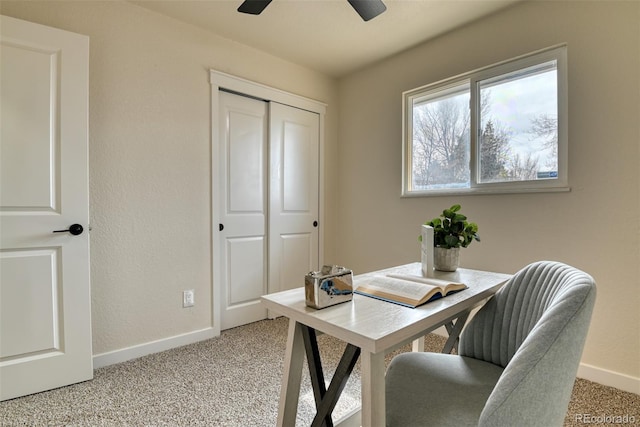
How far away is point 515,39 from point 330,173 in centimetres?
188

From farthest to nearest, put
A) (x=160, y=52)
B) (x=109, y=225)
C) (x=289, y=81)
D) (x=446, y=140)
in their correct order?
(x=289, y=81) < (x=446, y=140) < (x=160, y=52) < (x=109, y=225)

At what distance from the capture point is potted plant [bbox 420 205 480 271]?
145 cm

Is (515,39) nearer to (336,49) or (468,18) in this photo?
(468,18)

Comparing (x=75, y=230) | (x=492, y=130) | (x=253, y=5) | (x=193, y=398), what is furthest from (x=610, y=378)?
(x=75, y=230)

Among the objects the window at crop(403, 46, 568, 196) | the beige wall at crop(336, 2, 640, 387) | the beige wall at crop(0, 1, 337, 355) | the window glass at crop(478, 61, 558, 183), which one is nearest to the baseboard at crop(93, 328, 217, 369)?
the beige wall at crop(0, 1, 337, 355)

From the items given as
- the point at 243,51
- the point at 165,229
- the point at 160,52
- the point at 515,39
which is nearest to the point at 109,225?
the point at 165,229

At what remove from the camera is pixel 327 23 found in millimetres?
2287

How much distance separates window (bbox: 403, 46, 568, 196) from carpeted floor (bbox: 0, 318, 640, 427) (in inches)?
48.1

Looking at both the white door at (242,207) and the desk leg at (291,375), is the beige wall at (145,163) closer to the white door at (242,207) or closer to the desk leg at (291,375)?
the white door at (242,207)

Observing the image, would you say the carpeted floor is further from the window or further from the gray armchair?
the window

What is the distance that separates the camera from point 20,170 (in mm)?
1630

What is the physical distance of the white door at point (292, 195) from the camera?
288 cm

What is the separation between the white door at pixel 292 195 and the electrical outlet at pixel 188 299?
0.73 m

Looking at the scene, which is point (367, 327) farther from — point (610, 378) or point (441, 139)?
point (441, 139)
